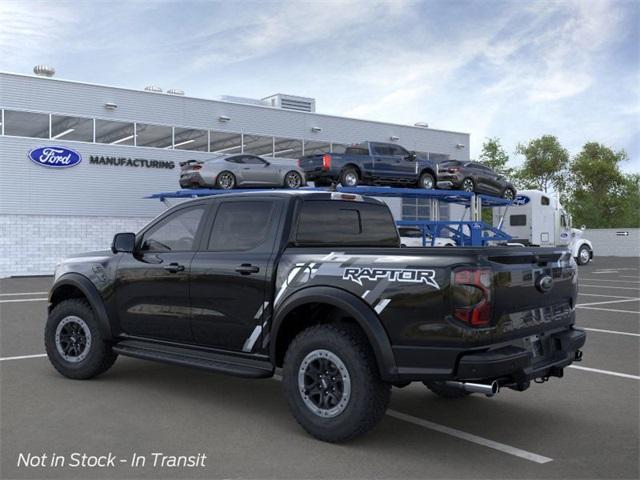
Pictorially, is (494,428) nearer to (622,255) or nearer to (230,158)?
(230,158)

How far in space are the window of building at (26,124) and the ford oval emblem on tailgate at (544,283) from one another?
82.4 ft

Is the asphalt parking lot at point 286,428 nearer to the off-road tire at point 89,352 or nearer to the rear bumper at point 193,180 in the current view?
the off-road tire at point 89,352

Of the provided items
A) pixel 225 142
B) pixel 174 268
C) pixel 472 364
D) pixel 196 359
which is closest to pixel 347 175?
pixel 225 142

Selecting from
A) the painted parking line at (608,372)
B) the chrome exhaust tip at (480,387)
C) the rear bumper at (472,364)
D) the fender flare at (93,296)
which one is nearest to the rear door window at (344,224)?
the rear bumper at (472,364)

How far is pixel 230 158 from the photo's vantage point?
880 inches

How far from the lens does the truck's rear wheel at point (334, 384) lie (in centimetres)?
456

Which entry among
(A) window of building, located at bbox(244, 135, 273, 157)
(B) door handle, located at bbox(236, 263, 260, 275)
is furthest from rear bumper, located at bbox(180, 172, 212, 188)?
(B) door handle, located at bbox(236, 263, 260, 275)

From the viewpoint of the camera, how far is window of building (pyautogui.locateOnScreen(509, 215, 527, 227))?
2917 cm

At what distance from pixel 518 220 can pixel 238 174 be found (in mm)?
13586

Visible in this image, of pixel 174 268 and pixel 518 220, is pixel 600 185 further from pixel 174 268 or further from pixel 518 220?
pixel 174 268

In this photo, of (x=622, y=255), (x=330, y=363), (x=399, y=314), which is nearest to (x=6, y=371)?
(x=330, y=363)

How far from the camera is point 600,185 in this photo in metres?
68.1

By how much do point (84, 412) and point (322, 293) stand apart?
2.32 metres

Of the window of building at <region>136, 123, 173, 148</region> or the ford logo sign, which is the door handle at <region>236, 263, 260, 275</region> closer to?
the ford logo sign
